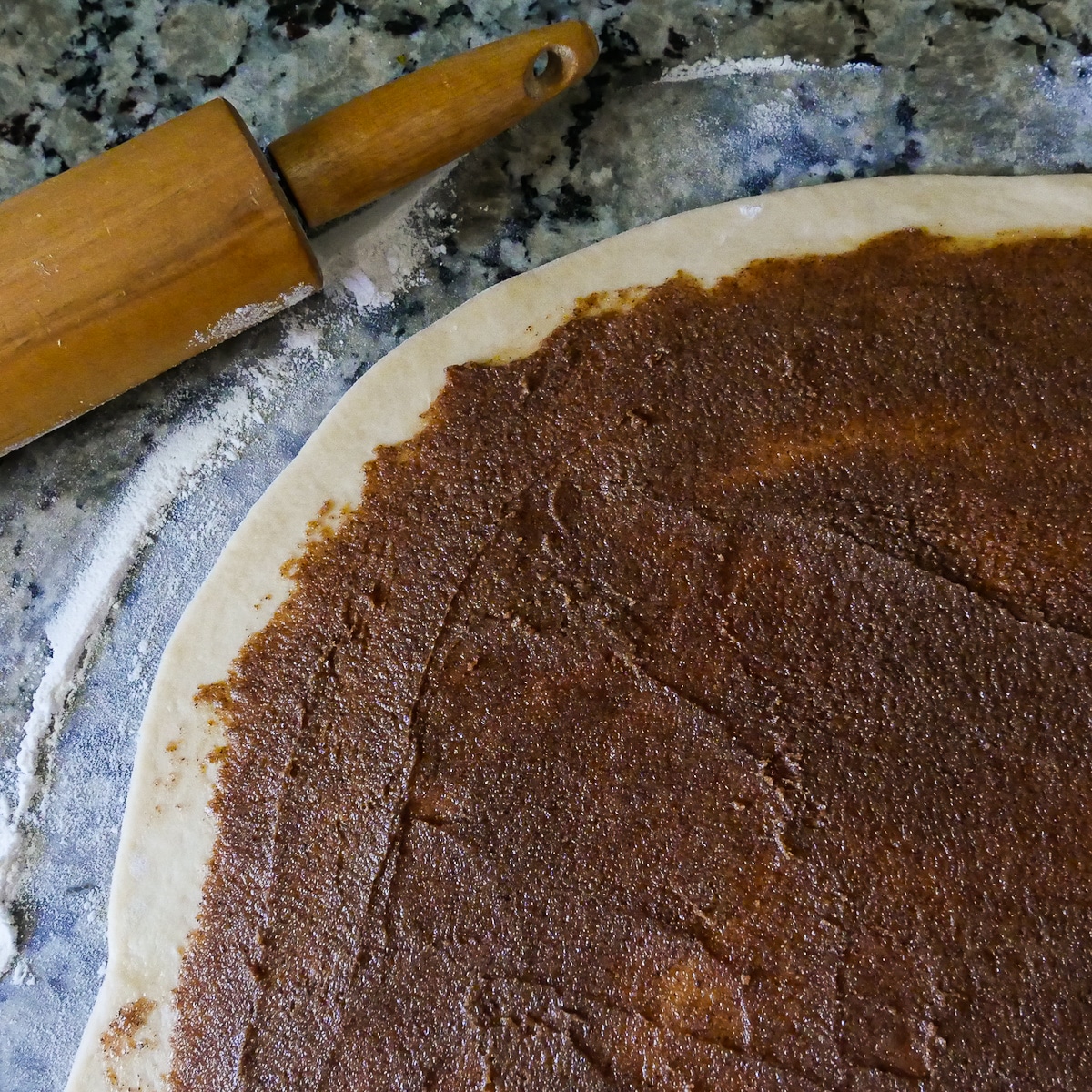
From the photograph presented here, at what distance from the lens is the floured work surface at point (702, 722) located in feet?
4.09

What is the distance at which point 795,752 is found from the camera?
4.19ft

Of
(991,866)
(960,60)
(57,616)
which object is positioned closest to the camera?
(991,866)

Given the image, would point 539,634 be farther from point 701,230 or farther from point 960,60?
point 960,60

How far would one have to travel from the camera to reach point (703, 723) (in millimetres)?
1290

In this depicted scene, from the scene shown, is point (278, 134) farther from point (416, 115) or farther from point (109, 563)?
point (109, 563)

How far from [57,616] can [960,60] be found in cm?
178

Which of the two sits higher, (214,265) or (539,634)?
(214,265)

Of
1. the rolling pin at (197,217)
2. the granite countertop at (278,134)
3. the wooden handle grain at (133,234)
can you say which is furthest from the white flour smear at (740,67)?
the wooden handle grain at (133,234)

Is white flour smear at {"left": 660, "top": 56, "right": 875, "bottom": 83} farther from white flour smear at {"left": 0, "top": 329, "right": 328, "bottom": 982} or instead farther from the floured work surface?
white flour smear at {"left": 0, "top": 329, "right": 328, "bottom": 982}

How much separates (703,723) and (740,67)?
106 cm

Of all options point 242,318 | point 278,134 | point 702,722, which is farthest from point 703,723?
point 278,134

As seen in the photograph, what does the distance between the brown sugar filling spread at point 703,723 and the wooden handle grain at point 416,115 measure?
34 centimetres

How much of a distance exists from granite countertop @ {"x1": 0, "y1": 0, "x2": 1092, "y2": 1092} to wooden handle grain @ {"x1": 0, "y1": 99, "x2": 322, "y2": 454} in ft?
0.74

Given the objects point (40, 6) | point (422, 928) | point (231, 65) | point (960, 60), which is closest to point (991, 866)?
point (422, 928)
